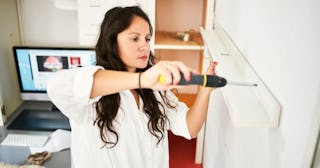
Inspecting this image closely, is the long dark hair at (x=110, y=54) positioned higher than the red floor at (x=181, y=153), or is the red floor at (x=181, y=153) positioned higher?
the long dark hair at (x=110, y=54)

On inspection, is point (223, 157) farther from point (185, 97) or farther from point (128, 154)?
point (185, 97)

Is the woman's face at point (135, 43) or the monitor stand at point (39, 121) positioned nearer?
the woman's face at point (135, 43)

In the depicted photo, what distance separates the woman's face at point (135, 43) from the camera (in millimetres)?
974

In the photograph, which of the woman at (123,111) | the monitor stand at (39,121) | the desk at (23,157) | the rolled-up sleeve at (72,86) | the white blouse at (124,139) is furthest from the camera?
the monitor stand at (39,121)

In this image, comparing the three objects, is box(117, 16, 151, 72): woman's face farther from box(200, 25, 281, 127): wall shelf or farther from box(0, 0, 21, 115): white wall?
box(0, 0, 21, 115): white wall

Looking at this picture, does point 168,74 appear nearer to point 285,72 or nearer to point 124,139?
point 285,72

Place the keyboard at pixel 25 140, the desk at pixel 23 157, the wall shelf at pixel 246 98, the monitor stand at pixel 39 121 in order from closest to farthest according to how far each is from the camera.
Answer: the wall shelf at pixel 246 98 → the desk at pixel 23 157 → the keyboard at pixel 25 140 → the monitor stand at pixel 39 121

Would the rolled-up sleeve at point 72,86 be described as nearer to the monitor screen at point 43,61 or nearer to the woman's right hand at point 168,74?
the woman's right hand at point 168,74

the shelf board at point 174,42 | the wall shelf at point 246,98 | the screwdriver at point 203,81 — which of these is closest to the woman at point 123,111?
the wall shelf at point 246,98

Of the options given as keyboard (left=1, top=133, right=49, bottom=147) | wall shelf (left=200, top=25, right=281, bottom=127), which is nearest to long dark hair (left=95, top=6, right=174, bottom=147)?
wall shelf (left=200, top=25, right=281, bottom=127)

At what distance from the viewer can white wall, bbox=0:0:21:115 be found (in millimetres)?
1900

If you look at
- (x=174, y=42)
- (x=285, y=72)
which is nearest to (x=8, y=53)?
(x=174, y=42)

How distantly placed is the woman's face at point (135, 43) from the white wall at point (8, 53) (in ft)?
4.02

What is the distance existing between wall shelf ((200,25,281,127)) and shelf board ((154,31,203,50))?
69 cm
